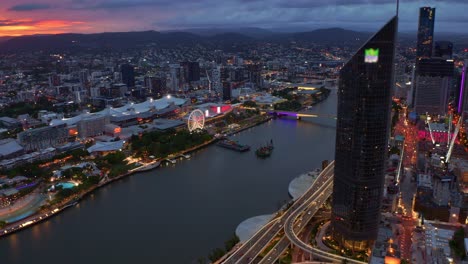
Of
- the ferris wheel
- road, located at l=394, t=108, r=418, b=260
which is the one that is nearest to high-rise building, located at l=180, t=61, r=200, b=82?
the ferris wheel

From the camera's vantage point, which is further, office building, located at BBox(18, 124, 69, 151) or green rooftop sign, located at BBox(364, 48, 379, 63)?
Result: office building, located at BBox(18, 124, 69, 151)

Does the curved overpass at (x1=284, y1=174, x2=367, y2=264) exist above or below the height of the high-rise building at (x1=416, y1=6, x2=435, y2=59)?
below

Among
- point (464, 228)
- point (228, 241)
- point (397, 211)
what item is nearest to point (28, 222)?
point (228, 241)

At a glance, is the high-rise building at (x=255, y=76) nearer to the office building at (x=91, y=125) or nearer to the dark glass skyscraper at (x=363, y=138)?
the office building at (x=91, y=125)

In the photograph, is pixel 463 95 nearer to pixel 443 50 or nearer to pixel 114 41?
pixel 443 50

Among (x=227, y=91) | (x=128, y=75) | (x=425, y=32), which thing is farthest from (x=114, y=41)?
(x=425, y=32)

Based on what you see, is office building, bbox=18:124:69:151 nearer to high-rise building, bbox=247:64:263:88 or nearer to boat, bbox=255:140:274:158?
boat, bbox=255:140:274:158
